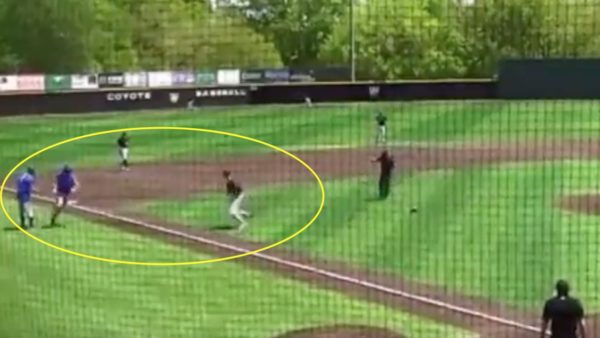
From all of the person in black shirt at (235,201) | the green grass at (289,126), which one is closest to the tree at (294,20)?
the person in black shirt at (235,201)

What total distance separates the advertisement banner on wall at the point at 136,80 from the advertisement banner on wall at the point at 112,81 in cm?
10

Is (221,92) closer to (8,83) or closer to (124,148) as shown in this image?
(8,83)

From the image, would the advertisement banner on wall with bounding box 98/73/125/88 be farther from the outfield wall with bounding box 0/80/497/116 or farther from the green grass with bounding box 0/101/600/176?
the green grass with bounding box 0/101/600/176

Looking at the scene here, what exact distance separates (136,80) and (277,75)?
9.45 ft

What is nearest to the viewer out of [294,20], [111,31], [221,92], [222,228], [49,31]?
[222,228]

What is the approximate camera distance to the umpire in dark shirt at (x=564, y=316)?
15.7ft

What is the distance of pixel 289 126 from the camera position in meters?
22.0

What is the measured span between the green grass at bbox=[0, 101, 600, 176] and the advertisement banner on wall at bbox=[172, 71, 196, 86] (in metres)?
0.65

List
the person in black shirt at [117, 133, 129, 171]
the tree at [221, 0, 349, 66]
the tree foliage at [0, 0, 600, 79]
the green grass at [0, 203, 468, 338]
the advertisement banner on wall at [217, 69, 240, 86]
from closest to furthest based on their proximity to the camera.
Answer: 1. the green grass at [0, 203, 468, 338]
2. the tree foliage at [0, 0, 600, 79]
3. the tree at [221, 0, 349, 66]
4. the person in black shirt at [117, 133, 129, 171]
5. the advertisement banner on wall at [217, 69, 240, 86]

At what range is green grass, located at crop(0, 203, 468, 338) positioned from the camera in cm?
705

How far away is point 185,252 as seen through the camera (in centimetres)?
980

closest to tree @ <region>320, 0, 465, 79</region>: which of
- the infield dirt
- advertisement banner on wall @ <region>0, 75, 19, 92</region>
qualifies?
the infield dirt

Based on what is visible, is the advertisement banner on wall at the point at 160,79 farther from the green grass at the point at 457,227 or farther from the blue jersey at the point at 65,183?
the blue jersey at the point at 65,183

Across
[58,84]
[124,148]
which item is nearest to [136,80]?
[58,84]
